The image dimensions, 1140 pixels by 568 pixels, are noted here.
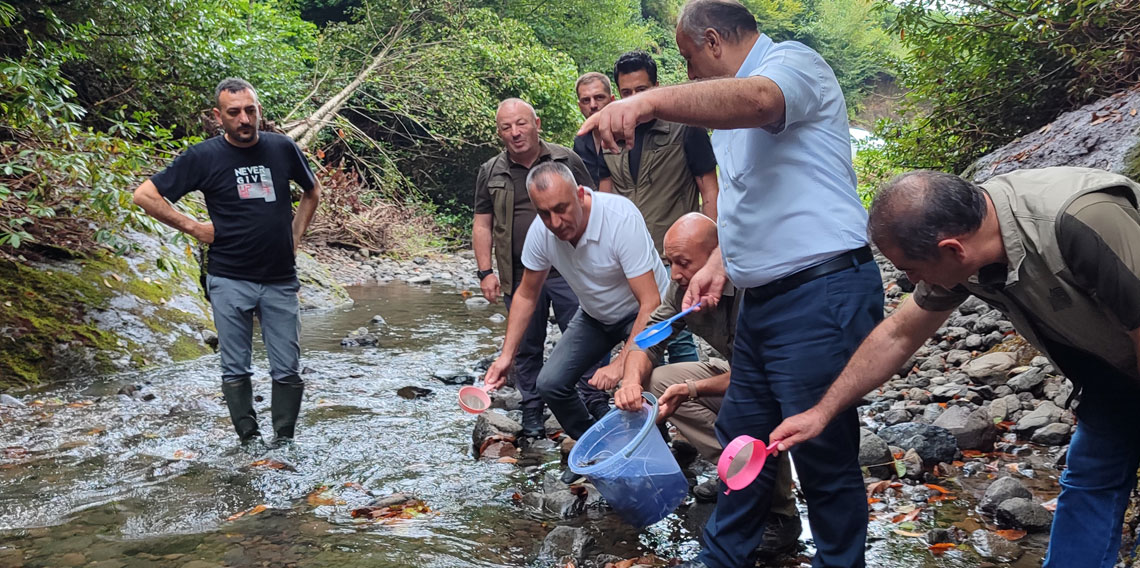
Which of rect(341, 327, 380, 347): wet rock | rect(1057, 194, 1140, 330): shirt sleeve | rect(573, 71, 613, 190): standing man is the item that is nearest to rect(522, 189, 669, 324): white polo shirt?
rect(573, 71, 613, 190): standing man

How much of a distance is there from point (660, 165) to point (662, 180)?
9cm

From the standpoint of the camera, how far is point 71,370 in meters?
6.46

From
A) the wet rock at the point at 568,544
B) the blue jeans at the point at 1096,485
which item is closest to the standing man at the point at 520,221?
the wet rock at the point at 568,544

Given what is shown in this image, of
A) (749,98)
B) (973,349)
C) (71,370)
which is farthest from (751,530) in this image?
(71,370)

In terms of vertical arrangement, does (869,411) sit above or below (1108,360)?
below

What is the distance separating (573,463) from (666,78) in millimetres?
34646

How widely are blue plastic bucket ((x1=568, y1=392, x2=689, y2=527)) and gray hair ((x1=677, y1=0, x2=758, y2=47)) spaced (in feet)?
4.27

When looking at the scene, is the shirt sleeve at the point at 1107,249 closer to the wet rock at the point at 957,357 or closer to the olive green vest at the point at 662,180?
the olive green vest at the point at 662,180

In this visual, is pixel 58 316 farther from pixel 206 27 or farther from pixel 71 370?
pixel 206 27

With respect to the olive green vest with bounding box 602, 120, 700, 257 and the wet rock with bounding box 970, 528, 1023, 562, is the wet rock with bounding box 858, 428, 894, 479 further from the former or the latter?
the olive green vest with bounding box 602, 120, 700, 257

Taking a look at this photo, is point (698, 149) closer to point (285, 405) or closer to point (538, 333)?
point (538, 333)

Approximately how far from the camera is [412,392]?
20.9 ft

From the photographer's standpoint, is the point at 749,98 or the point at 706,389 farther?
the point at 706,389

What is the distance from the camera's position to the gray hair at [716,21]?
263 cm
